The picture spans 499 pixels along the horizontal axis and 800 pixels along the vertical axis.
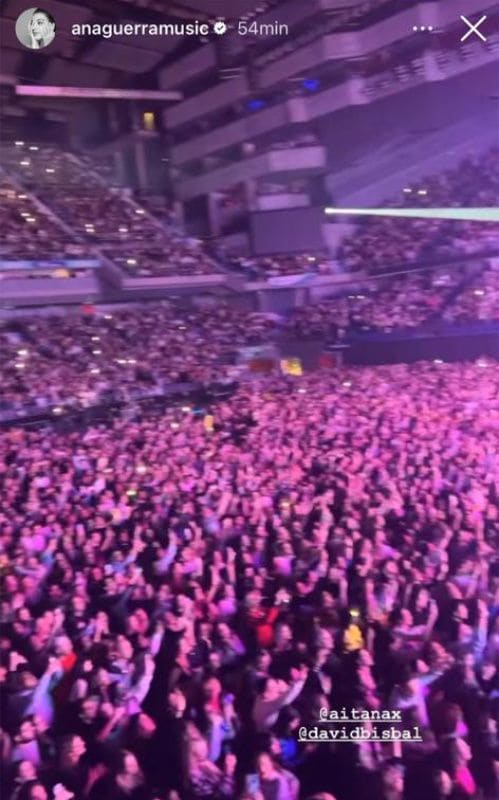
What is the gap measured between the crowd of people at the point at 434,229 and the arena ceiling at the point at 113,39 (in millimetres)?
663

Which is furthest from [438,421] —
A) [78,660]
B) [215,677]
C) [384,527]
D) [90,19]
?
[90,19]

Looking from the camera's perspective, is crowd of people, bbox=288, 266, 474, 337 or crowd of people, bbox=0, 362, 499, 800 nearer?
crowd of people, bbox=0, 362, 499, 800

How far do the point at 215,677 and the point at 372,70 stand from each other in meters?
1.71

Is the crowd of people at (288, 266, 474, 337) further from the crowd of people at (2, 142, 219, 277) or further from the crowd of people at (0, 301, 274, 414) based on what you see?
the crowd of people at (2, 142, 219, 277)

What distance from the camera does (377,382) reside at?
238 cm

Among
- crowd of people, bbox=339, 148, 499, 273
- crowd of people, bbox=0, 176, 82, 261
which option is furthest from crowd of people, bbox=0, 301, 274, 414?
crowd of people, bbox=339, 148, 499, 273

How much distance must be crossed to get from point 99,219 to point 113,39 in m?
0.50

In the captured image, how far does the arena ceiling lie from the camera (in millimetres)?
2168

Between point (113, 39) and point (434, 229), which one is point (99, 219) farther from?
point (434, 229)

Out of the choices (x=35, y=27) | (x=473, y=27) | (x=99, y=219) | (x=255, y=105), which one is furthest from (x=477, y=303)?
(x=35, y=27)

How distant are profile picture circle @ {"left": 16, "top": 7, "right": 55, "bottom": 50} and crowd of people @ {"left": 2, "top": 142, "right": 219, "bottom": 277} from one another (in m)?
0.28

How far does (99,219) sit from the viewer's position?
7.89 ft

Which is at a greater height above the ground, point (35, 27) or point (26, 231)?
point (35, 27)

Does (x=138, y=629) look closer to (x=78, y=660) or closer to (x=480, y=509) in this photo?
(x=78, y=660)
